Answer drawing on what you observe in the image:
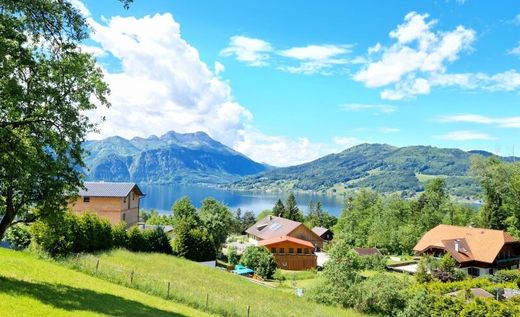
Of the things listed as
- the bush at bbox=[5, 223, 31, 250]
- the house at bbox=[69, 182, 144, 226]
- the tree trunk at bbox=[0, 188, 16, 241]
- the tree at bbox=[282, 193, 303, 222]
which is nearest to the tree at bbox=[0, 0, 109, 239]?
the tree trunk at bbox=[0, 188, 16, 241]

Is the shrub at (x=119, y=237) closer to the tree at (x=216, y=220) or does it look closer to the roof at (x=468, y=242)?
the tree at (x=216, y=220)

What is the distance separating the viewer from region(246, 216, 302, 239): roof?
72.7 metres

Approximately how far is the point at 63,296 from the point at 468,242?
5841cm

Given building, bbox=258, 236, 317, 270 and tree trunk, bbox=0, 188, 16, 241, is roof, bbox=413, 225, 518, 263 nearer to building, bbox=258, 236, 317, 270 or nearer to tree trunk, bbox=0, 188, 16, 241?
building, bbox=258, 236, 317, 270

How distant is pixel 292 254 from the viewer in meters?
62.4

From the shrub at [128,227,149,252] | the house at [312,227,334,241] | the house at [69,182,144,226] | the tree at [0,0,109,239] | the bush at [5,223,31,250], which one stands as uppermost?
the tree at [0,0,109,239]

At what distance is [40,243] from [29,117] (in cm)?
1895

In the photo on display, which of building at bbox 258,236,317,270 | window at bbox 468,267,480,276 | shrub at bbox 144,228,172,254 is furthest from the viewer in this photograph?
building at bbox 258,236,317,270

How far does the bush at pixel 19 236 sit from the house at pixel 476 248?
4905 centimetres

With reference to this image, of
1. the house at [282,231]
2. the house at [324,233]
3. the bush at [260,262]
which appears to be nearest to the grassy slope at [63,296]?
the bush at [260,262]

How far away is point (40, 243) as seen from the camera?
30.6 metres

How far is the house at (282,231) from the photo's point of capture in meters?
72.1

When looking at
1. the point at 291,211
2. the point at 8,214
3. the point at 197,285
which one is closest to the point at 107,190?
the point at 197,285

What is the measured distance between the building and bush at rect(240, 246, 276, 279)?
10465 mm
